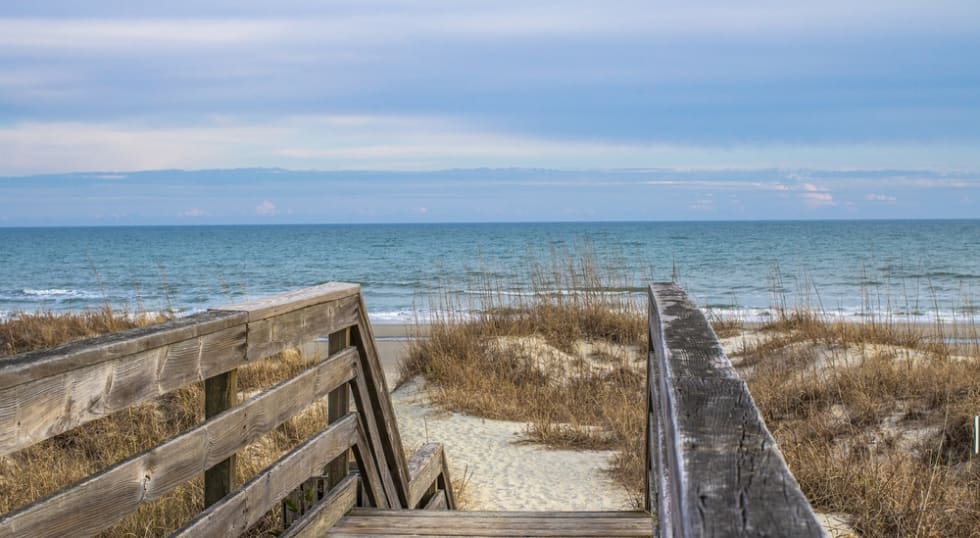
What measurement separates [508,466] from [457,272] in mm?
34604

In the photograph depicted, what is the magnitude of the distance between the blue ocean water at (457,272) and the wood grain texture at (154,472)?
938cm

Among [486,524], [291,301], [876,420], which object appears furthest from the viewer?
[876,420]

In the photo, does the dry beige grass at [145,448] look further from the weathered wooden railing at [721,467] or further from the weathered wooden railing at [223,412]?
the weathered wooden railing at [721,467]

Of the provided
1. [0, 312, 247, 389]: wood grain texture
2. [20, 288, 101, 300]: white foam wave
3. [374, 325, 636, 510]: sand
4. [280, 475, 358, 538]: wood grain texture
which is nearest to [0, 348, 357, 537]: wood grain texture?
[0, 312, 247, 389]: wood grain texture

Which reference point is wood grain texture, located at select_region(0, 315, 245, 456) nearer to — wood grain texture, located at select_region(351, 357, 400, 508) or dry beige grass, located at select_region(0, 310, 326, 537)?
wood grain texture, located at select_region(351, 357, 400, 508)

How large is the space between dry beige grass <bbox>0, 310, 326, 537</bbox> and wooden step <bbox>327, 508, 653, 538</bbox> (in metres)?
1.06

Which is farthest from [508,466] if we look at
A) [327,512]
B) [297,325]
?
[297,325]

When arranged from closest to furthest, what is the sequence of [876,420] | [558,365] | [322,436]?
[322,436]
[876,420]
[558,365]

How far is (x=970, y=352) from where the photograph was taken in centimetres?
953

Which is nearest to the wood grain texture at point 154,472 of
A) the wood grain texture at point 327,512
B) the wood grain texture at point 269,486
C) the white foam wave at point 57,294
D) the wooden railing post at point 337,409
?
the wood grain texture at point 269,486

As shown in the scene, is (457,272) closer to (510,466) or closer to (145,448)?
(510,466)

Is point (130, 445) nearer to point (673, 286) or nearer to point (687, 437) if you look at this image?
point (673, 286)

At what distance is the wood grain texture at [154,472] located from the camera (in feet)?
5.78

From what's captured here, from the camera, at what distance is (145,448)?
6203 millimetres
